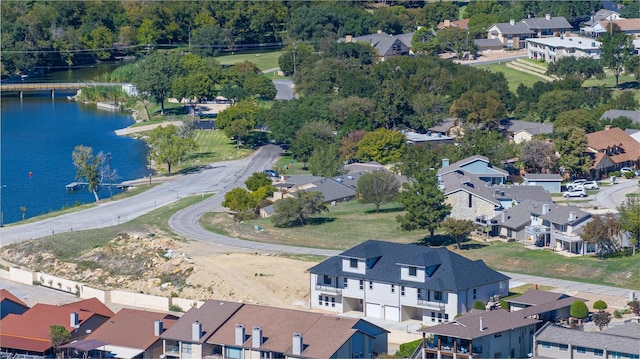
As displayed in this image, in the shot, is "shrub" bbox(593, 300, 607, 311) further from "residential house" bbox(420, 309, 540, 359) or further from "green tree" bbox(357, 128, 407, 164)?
"green tree" bbox(357, 128, 407, 164)

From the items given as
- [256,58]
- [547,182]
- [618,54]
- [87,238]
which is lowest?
[256,58]

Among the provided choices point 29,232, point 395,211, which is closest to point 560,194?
point 395,211

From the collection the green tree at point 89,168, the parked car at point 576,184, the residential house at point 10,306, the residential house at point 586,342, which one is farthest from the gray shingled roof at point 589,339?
the green tree at point 89,168

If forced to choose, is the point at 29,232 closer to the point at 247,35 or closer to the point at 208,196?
the point at 208,196

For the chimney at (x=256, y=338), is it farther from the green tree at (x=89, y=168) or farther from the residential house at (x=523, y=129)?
the residential house at (x=523, y=129)

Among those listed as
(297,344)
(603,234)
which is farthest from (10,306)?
(603,234)

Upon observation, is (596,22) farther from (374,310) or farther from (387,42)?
(374,310)
